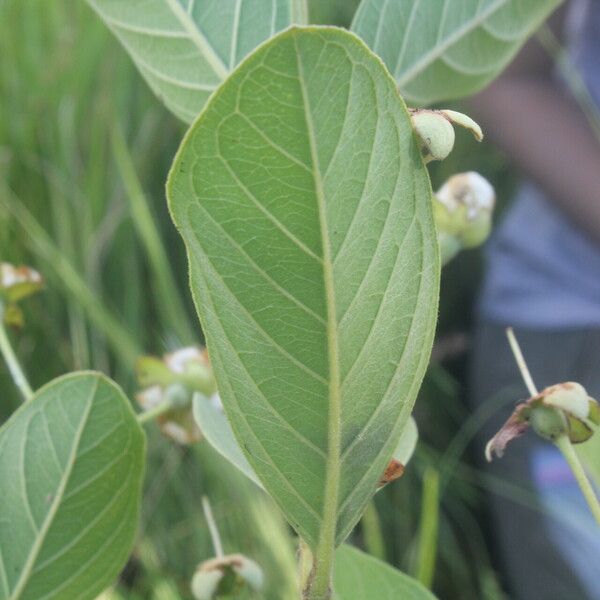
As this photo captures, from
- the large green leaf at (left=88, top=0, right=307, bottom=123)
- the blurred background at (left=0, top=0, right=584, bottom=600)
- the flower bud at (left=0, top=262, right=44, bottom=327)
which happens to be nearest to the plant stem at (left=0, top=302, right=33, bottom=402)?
the flower bud at (left=0, top=262, right=44, bottom=327)

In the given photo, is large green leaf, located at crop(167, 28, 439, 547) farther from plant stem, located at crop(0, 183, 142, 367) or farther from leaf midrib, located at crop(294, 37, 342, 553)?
plant stem, located at crop(0, 183, 142, 367)

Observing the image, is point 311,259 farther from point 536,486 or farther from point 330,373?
point 536,486

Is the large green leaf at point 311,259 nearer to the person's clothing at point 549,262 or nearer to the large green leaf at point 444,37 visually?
the large green leaf at point 444,37

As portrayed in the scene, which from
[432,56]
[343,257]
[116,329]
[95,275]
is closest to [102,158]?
[95,275]

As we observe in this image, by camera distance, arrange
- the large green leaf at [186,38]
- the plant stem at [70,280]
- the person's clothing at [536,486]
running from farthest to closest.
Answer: the person's clothing at [536,486], the plant stem at [70,280], the large green leaf at [186,38]

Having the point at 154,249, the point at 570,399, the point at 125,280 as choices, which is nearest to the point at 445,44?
the point at 570,399

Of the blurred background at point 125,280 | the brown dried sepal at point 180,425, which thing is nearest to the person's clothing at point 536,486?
the blurred background at point 125,280

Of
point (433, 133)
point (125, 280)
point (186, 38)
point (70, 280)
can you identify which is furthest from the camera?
point (125, 280)
